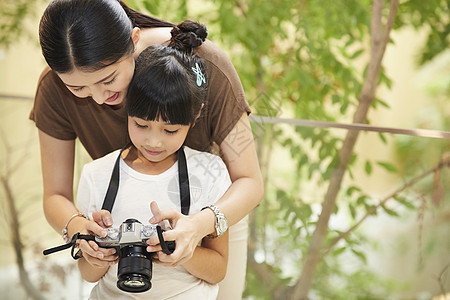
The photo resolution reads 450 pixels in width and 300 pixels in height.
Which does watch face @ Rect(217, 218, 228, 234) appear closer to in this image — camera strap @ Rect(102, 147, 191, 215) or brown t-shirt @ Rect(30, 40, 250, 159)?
camera strap @ Rect(102, 147, 191, 215)

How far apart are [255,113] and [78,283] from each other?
0.85 m

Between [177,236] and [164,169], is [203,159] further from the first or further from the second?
[177,236]

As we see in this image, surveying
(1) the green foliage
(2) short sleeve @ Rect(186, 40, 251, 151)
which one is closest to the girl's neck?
(2) short sleeve @ Rect(186, 40, 251, 151)

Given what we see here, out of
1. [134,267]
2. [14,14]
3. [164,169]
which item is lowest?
[134,267]

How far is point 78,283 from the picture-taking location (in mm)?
1884

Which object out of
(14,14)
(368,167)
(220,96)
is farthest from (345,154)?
(14,14)

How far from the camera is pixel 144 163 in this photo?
122cm

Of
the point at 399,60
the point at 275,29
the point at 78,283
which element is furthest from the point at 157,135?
the point at 399,60

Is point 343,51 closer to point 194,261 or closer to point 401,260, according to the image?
point 401,260

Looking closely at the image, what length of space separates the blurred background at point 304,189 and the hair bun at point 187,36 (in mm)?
622

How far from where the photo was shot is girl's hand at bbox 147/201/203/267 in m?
0.98

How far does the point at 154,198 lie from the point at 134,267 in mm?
230

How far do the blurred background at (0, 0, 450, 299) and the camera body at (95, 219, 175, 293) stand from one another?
76 cm

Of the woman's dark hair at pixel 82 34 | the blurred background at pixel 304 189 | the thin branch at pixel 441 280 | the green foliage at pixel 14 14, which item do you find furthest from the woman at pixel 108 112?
the green foliage at pixel 14 14
